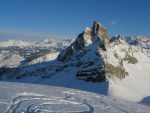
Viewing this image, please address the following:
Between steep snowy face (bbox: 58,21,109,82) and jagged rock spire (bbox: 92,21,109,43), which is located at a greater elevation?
jagged rock spire (bbox: 92,21,109,43)

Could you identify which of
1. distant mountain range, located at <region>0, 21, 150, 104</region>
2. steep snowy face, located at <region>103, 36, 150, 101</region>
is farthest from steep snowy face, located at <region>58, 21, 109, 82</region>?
steep snowy face, located at <region>103, 36, 150, 101</region>

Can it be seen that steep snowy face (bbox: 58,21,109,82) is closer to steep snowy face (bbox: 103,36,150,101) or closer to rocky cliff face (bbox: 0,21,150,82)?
rocky cliff face (bbox: 0,21,150,82)

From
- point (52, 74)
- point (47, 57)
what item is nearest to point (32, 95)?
point (52, 74)

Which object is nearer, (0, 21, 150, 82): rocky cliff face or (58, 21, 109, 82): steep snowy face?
(58, 21, 109, 82): steep snowy face

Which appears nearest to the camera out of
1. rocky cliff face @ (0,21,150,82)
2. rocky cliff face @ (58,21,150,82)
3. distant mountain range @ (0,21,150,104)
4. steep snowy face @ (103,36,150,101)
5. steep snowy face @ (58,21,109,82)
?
steep snowy face @ (103,36,150,101)

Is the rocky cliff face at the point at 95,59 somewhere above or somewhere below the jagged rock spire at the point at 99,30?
below

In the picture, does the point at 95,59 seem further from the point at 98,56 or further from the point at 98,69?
the point at 98,69

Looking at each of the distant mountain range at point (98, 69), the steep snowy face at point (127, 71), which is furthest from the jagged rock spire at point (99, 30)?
the steep snowy face at point (127, 71)

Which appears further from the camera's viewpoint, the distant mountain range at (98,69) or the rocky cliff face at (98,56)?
the rocky cliff face at (98,56)

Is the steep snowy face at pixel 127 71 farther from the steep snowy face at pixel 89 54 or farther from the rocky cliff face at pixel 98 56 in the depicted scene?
the steep snowy face at pixel 89 54

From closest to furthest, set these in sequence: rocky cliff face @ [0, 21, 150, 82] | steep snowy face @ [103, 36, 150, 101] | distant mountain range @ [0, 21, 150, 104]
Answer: steep snowy face @ [103, 36, 150, 101] → distant mountain range @ [0, 21, 150, 104] → rocky cliff face @ [0, 21, 150, 82]

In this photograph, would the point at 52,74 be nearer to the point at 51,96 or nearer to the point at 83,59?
the point at 83,59

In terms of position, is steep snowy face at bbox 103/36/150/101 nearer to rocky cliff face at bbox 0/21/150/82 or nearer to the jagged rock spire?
rocky cliff face at bbox 0/21/150/82

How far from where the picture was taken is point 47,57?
19875cm
